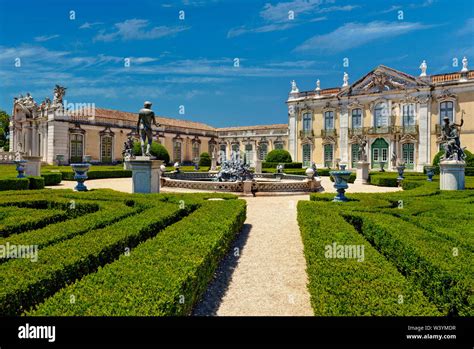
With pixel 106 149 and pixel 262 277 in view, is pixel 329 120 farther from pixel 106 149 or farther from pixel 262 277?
pixel 262 277

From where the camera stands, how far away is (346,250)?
4.57m

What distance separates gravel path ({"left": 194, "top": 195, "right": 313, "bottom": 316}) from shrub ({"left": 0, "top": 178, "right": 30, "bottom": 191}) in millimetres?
10213

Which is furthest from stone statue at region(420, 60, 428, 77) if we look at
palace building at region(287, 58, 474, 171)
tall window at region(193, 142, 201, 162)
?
tall window at region(193, 142, 201, 162)

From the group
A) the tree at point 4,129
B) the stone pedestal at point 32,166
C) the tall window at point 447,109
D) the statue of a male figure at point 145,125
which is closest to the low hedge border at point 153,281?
the statue of a male figure at point 145,125

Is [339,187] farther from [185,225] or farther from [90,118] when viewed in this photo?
[90,118]

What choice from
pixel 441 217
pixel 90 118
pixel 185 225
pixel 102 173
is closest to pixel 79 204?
pixel 185 225

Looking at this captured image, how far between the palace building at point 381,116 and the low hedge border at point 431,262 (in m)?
29.6

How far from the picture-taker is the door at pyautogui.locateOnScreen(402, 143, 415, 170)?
32062 millimetres

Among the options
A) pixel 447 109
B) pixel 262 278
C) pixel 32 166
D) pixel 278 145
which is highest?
pixel 447 109

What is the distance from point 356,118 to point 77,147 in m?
27.8

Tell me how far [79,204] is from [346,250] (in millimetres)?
6088

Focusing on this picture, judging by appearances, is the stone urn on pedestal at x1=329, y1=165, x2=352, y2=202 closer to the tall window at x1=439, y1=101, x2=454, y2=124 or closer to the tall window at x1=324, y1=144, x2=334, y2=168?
the tall window at x1=439, y1=101, x2=454, y2=124

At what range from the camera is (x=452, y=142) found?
11.9 m

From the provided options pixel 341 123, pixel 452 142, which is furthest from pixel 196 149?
pixel 452 142
